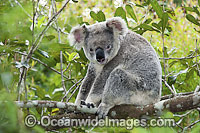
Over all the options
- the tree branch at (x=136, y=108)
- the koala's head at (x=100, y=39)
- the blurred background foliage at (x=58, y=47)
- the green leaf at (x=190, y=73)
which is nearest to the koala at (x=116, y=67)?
the koala's head at (x=100, y=39)

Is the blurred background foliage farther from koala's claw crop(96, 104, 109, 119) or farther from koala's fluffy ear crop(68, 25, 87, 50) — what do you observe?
koala's claw crop(96, 104, 109, 119)

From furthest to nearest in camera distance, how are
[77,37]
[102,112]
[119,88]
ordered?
[77,37] → [119,88] → [102,112]

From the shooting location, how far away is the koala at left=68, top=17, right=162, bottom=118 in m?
3.15

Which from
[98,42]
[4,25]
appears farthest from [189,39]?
[4,25]

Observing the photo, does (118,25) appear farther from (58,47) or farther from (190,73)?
(58,47)

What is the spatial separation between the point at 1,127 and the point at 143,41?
3.01 metres

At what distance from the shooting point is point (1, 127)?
2.76ft

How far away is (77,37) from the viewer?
3.87m

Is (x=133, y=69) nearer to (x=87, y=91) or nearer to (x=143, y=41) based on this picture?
(x=143, y=41)

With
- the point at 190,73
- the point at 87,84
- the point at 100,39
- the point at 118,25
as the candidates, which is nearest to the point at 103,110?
the point at 87,84

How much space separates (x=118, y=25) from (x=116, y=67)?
597 mm

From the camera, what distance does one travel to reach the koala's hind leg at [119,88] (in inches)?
120

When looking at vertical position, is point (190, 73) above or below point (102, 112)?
above

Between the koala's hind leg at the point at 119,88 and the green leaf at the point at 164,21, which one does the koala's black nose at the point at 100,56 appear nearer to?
the koala's hind leg at the point at 119,88
